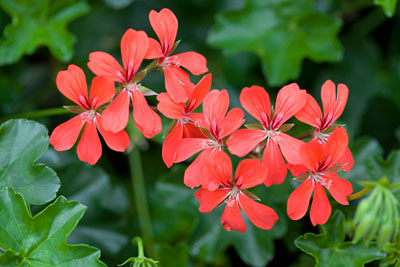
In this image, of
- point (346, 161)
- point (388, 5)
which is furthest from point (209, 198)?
point (388, 5)

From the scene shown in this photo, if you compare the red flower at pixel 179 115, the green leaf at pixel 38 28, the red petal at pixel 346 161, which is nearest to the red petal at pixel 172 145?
the red flower at pixel 179 115

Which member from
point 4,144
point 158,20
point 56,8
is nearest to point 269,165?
point 158,20

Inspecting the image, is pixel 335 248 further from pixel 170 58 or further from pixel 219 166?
pixel 170 58

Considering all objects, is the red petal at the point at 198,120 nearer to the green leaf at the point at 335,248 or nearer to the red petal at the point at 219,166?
the red petal at the point at 219,166

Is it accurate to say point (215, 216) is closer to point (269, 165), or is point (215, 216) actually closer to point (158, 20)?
point (269, 165)

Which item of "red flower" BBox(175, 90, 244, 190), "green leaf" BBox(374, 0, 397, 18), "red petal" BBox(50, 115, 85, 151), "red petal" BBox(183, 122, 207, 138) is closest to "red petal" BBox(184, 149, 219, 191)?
"red flower" BBox(175, 90, 244, 190)
